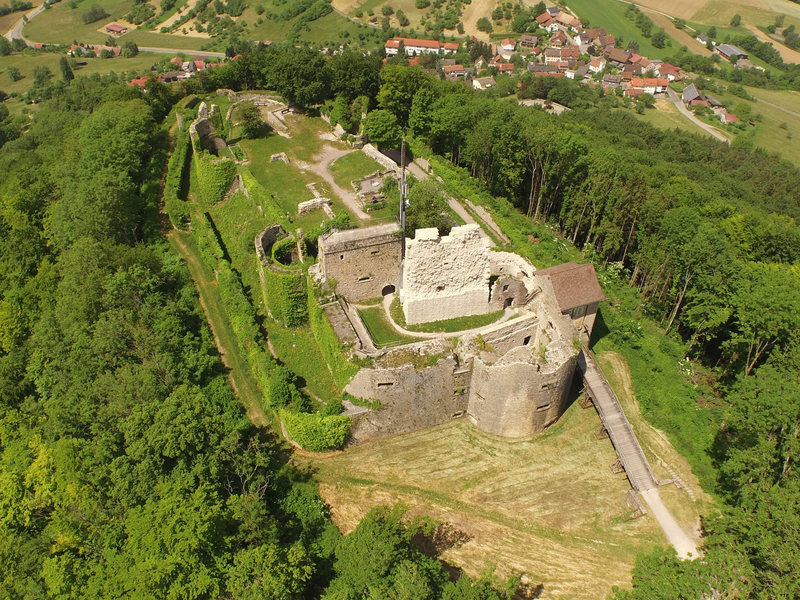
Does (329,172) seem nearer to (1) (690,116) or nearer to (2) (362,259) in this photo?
(2) (362,259)

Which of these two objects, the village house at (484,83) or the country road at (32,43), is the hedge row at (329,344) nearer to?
the village house at (484,83)

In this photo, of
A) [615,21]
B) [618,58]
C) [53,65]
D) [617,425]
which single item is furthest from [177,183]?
[615,21]

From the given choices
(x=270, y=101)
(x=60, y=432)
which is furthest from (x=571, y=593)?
(x=270, y=101)

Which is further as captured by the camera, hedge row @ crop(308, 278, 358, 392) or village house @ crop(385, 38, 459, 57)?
village house @ crop(385, 38, 459, 57)

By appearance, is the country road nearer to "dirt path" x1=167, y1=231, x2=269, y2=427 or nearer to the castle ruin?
"dirt path" x1=167, y1=231, x2=269, y2=427

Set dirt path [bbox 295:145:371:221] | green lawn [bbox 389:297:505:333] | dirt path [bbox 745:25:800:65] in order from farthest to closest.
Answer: dirt path [bbox 745:25:800:65], dirt path [bbox 295:145:371:221], green lawn [bbox 389:297:505:333]

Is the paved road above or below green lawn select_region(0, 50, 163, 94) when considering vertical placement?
above

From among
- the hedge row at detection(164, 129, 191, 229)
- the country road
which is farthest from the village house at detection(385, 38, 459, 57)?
the hedge row at detection(164, 129, 191, 229)
